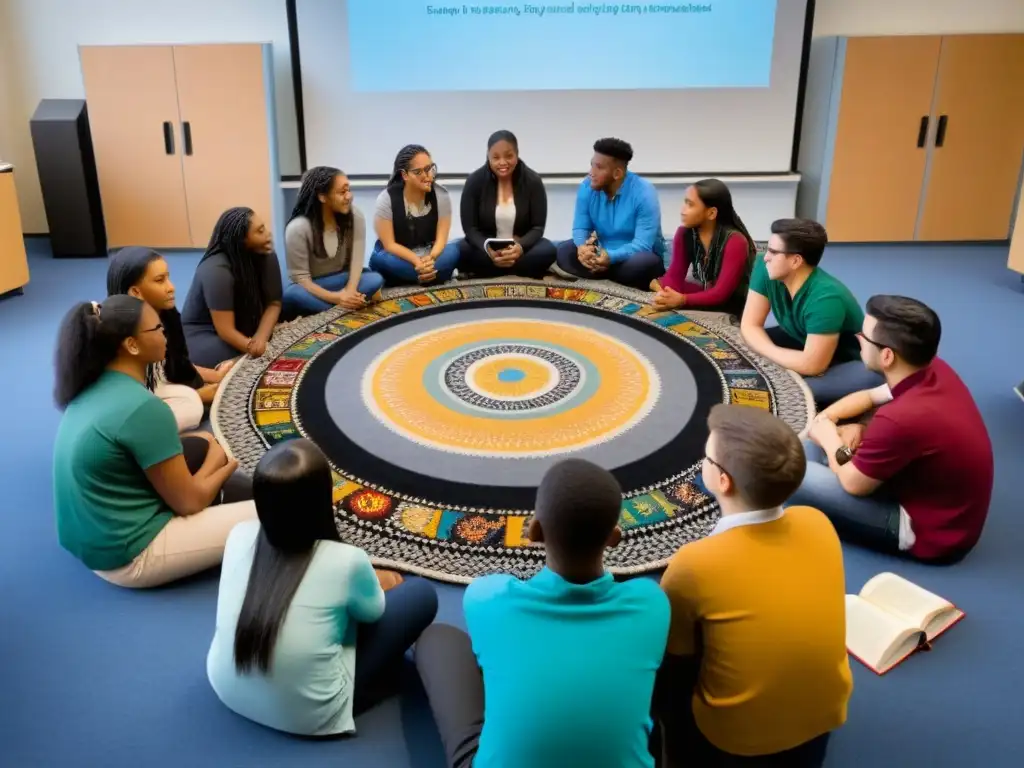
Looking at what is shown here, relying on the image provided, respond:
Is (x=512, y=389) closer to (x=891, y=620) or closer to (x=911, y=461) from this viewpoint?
(x=911, y=461)

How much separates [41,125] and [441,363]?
12.8ft

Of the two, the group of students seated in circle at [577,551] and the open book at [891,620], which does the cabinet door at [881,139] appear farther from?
the open book at [891,620]

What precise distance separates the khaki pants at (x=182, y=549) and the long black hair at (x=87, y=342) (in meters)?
0.49

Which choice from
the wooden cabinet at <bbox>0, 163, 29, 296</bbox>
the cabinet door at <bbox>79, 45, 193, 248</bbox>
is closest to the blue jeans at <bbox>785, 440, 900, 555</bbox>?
the wooden cabinet at <bbox>0, 163, 29, 296</bbox>

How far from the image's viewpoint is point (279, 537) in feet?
6.13

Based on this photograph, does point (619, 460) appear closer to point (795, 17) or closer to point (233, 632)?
point (233, 632)

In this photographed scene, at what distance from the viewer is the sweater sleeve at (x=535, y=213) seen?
512 cm

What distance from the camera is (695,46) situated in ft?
20.3

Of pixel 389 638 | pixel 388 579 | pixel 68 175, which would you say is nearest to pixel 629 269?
pixel 388 579

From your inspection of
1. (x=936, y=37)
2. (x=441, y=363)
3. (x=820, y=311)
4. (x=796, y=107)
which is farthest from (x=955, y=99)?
(x=441, y=363)

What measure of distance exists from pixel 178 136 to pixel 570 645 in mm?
5617

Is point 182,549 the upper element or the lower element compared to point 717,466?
lower

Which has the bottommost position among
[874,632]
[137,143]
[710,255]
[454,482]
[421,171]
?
[874,632]

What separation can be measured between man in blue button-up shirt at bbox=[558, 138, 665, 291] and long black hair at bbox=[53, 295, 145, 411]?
3108 millimetres
